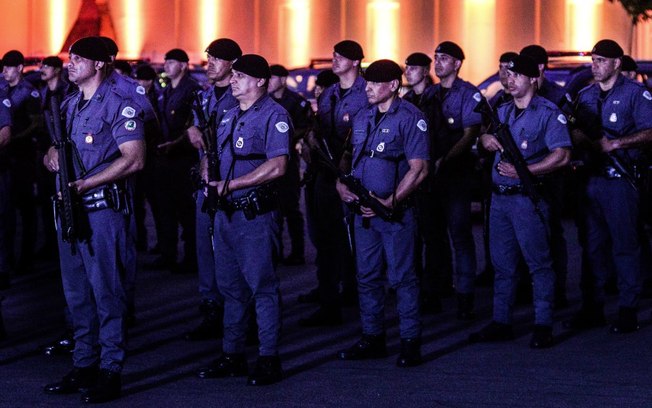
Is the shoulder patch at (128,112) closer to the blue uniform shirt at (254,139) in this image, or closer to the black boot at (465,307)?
the blue uniform shirt at (254,139)

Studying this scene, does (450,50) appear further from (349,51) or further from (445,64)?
(349,51)

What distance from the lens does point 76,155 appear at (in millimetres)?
8727

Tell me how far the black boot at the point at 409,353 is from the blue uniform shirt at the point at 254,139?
1.59m

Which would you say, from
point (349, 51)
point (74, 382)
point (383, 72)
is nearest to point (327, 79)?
point (349, 51)

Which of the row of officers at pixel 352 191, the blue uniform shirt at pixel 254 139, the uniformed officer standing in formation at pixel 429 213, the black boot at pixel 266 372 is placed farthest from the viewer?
the uniformed officer standing in formation at pixel 429 213

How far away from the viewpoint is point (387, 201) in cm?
969

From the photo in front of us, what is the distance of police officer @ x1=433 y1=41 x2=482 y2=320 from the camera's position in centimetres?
1168

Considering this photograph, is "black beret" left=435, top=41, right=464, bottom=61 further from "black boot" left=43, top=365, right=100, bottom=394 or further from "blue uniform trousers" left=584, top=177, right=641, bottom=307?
"black boot" left=43, top=365, right=100, bottom=394

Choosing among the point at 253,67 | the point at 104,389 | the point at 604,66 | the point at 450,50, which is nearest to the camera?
the point at 104,389

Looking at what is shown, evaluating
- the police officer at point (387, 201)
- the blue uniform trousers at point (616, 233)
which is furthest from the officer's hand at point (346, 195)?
the blue uniform trousers at point (616, 233)

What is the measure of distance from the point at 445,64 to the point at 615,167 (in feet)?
5.93

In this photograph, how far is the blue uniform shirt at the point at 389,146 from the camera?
31.7ft

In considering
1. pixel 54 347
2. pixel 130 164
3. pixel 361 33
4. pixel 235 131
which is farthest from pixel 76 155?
pixel 361 33

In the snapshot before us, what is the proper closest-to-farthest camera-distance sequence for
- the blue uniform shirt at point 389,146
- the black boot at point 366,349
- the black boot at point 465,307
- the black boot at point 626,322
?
the blue uniform shirt at point 389,146, the black boot at point 366,349, the black boot at point 626,322, the black boot at point 465,307
